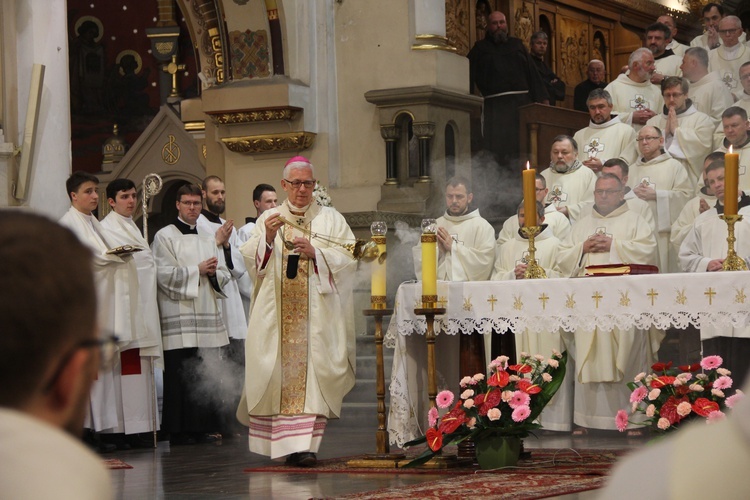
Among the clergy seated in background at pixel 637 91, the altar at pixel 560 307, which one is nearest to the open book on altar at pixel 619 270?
the altar at pixel 560 307

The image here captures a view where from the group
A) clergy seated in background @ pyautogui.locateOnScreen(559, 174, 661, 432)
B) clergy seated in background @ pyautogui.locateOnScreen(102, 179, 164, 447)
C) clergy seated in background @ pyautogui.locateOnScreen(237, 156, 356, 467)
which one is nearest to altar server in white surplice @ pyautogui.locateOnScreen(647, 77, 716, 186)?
clergy seated in background @ pyautogui.locateOnScreen(559, 174, 661, 432)

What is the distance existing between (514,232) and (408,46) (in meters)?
3.02

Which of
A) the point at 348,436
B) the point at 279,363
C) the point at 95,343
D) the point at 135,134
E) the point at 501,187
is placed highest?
the point at 135,134

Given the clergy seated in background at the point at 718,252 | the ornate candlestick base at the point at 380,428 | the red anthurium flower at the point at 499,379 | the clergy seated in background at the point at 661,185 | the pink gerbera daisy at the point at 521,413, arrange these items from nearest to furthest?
the pink gerbera daisy at the point at 521,413 → the red anthurium flower at the point at 499,379 → the ornate candlestick base at the point at 380,428 → the clergy seated in background at the point at 718,252 → the clergy seated in background at the point at 661,185

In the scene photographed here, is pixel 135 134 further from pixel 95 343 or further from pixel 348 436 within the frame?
pixel 95 343

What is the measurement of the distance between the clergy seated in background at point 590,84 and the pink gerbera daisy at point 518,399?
8.20 m

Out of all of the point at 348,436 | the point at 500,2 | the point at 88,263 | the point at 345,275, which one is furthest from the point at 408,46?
the point at 88,263

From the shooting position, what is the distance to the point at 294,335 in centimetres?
747

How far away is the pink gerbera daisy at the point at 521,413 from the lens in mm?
6258

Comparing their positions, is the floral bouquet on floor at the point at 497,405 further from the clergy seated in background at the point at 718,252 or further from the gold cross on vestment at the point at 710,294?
the clergy seated in background at the point at 718,252

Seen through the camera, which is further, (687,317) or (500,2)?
(500,2)

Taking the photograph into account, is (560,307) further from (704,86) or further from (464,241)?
(704,86)

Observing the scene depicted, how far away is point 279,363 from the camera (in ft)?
24.4

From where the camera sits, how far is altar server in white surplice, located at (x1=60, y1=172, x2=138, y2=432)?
8719mm
